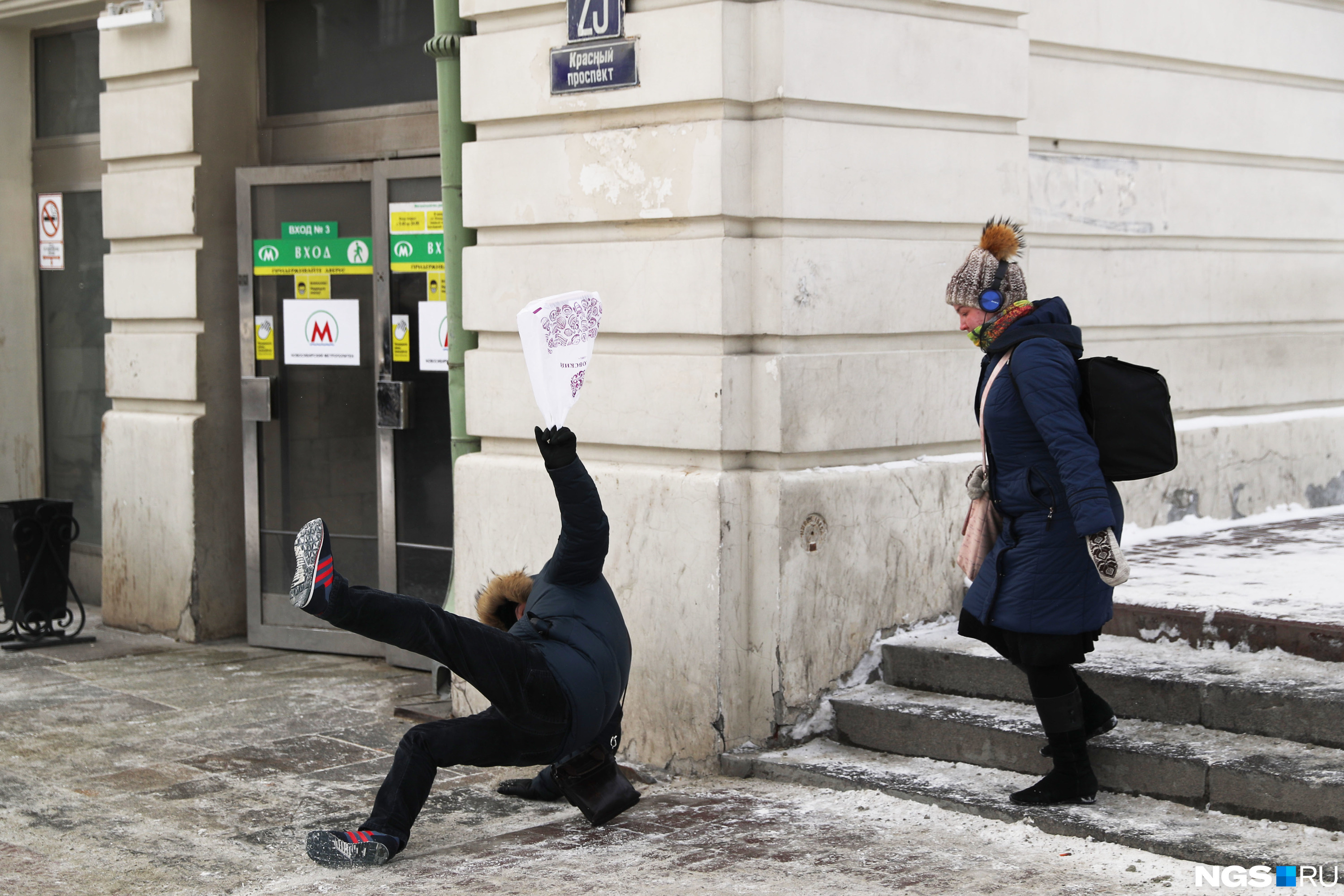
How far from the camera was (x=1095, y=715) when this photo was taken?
5.25 metres

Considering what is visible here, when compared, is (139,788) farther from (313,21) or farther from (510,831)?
(313,21)

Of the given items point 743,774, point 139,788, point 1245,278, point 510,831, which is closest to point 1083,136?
point 1245,278

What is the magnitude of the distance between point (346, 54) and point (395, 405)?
1.98 m

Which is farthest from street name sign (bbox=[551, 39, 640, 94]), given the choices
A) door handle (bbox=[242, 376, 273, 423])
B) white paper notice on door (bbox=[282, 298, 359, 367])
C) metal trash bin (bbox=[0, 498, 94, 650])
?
metal trash bin (bbox=[0, 498, 94, 650])

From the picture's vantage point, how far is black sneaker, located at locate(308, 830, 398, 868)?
16.1 ft

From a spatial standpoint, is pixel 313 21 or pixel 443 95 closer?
pixel 443 95

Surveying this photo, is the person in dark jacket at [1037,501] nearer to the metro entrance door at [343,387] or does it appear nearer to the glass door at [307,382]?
the metro entrance door at [343,387]

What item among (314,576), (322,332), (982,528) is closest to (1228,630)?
(982,528)

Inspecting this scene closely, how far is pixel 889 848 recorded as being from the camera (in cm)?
495

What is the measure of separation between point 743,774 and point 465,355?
2123 mm

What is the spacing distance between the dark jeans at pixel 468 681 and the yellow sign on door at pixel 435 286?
3156 millimetres

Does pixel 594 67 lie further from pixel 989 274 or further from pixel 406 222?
pixel 406 222

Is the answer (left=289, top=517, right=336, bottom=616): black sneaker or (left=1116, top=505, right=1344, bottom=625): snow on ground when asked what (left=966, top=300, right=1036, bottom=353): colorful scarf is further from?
(left=289, top=517, right=336, bottom=616): black sneaker

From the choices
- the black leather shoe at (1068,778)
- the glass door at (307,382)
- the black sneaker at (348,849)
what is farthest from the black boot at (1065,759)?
the glass door at (307,382)
